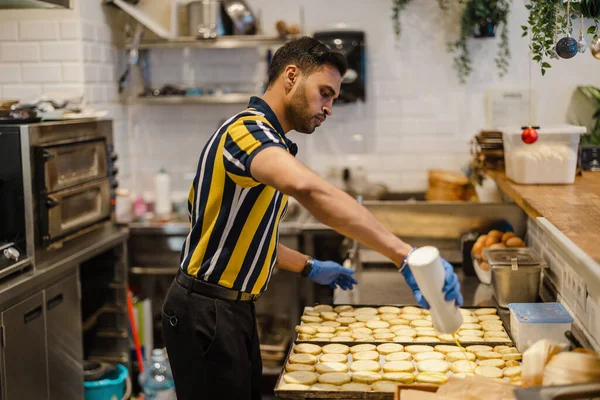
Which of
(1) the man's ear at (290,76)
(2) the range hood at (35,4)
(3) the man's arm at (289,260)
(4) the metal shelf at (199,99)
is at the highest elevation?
(2) the range hood at (35,4)

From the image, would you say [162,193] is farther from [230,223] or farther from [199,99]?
[230,223]

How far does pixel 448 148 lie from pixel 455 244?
4.99ft

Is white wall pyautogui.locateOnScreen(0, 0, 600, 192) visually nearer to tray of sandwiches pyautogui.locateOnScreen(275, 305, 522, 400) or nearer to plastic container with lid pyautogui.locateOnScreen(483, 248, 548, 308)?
plastic container with lid pyautogui.locateOnScreen(483, 248, 548, 308)

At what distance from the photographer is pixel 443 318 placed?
6.47 ft

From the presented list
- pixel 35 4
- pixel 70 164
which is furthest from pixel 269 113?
pixel 35 4

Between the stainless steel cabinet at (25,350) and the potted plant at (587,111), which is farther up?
the potted plant at (587,111)

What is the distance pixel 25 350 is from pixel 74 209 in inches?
32.1

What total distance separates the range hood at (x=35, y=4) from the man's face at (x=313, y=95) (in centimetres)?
209

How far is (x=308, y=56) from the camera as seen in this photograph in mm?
2422

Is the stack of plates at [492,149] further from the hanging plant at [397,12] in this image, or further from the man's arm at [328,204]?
the man's arm at [328,204]

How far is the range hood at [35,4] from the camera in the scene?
3979 millimetres

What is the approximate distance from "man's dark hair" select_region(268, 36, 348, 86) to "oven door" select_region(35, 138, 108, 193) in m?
1.52

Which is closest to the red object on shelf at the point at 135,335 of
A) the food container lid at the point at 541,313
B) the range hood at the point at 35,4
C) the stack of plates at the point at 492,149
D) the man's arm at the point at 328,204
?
the range hood at the point at 35,4

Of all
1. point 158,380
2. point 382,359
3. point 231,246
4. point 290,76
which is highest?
point 290,76
